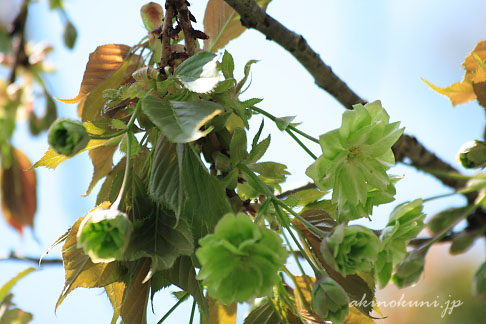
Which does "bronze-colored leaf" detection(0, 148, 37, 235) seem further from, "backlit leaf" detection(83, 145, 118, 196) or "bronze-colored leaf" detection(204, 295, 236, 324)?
"bronze-colored leaf" detection(204, 295, 236, 324)

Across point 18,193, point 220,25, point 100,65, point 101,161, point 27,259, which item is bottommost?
point 18,193

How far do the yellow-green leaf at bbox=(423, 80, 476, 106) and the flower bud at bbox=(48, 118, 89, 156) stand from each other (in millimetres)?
568

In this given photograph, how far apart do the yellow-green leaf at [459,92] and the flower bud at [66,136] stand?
0.57 m

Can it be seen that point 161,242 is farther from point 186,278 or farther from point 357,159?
point 357,159

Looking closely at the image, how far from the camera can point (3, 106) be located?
4.77ft

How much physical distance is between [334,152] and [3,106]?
4.01 feet

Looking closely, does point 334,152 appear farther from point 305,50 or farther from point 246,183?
point 305,50

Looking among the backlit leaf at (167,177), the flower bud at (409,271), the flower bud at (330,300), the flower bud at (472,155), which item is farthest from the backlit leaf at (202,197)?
the flower bud at (472,155)

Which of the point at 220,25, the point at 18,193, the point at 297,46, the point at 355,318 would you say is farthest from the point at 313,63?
the point at 18,193

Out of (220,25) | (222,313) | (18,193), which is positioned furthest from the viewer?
(18,193)

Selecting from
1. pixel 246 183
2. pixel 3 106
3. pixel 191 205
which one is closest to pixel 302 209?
pixel 246 183

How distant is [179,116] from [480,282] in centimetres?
54

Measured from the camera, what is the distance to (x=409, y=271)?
0.71m

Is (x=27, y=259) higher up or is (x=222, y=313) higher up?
(x=222, y=313)
